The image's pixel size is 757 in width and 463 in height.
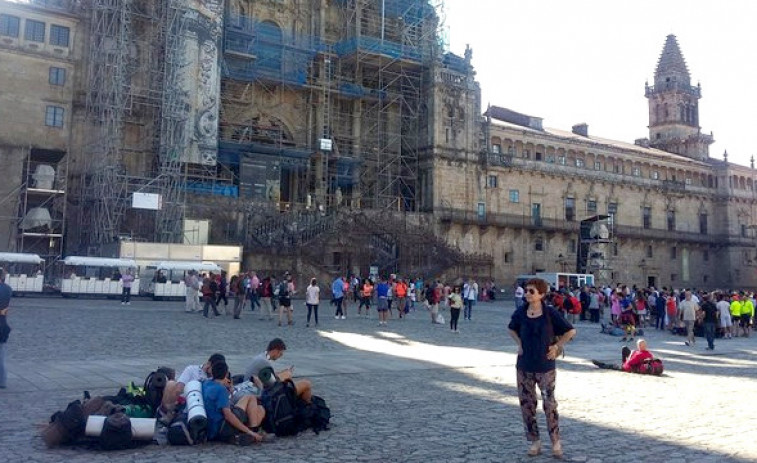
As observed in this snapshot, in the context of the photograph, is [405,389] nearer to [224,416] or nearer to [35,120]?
[224,416]

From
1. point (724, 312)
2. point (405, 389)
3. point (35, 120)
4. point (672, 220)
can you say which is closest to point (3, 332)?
point (405, 389)

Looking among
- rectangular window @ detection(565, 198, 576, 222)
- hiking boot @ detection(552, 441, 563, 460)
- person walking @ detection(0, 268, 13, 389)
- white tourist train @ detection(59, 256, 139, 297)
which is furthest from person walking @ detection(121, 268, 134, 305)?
rectangular window @ detection(565, 198, 576, 222)

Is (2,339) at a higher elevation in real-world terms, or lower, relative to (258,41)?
lower

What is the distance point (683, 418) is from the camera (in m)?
9.11

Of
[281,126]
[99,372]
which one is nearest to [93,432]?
[99,372]

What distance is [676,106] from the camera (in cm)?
7756

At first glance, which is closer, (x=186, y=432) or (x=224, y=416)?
(x=186, y=432)

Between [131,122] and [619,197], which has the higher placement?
[131,122]

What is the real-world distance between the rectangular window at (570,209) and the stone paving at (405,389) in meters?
37.0

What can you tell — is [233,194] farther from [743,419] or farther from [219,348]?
[743,419]

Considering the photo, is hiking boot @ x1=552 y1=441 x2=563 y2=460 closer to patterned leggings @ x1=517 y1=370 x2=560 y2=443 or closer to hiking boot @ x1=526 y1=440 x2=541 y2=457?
patterned leggings @ x1=517 y1=370 x2=560 y2=443

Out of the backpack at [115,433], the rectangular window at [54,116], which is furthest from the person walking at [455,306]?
the rectangular window at [54,116]

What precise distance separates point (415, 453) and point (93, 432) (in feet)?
10.5

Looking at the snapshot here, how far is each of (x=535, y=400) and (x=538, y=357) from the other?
0.44 m
